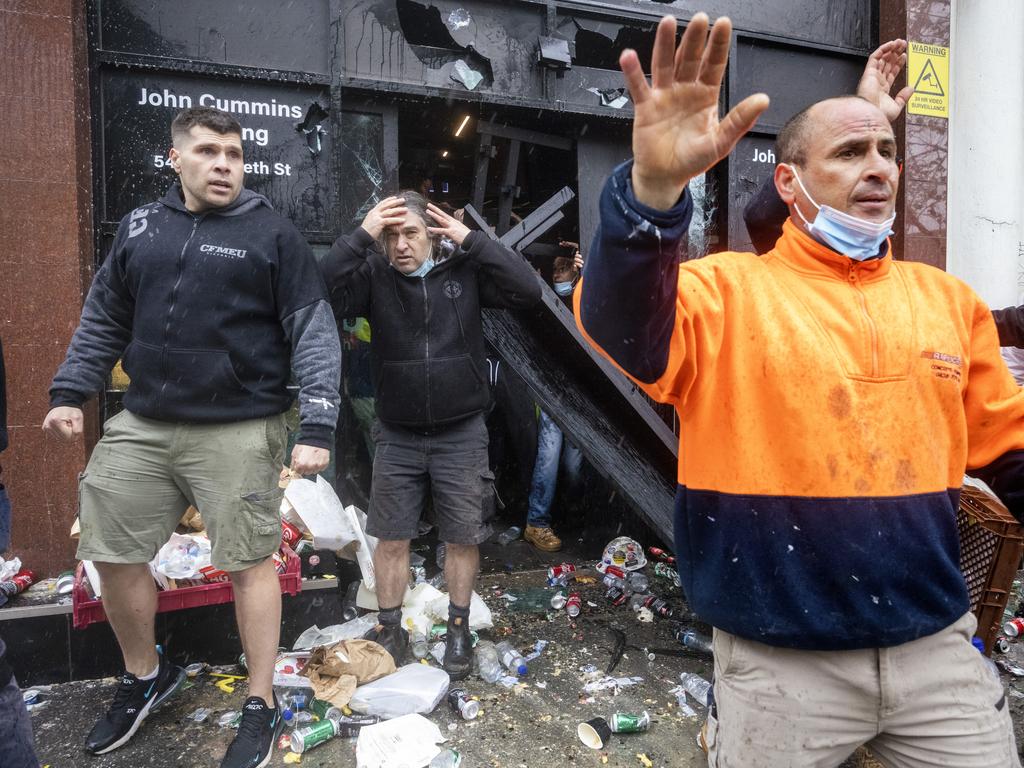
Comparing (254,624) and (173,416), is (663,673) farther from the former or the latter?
(173,416)

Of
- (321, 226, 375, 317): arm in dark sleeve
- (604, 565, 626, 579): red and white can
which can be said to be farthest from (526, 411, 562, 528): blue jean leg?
(321, 226, 375, 317): arm in dark sleeve

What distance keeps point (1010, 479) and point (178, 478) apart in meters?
2.97

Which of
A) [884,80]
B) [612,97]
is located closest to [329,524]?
[884,80]

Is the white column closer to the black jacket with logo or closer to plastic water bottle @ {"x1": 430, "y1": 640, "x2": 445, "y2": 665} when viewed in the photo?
the black jacket with logo

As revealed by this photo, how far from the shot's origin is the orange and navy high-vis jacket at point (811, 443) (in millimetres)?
1587

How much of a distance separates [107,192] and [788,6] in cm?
552

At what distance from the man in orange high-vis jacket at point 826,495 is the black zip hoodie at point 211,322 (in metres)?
1.72

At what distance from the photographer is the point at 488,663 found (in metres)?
3.57

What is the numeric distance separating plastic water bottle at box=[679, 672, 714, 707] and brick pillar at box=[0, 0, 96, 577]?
3450 mm

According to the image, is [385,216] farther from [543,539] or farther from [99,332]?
[543,539]

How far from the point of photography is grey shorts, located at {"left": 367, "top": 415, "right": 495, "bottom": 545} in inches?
142

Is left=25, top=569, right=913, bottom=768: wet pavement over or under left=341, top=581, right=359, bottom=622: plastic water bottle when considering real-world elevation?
under

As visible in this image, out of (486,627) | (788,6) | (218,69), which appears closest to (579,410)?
(486,627)

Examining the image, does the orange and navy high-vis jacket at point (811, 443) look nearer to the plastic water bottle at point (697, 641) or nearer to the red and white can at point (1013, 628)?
the plastic water bottle at point (697, 641)
